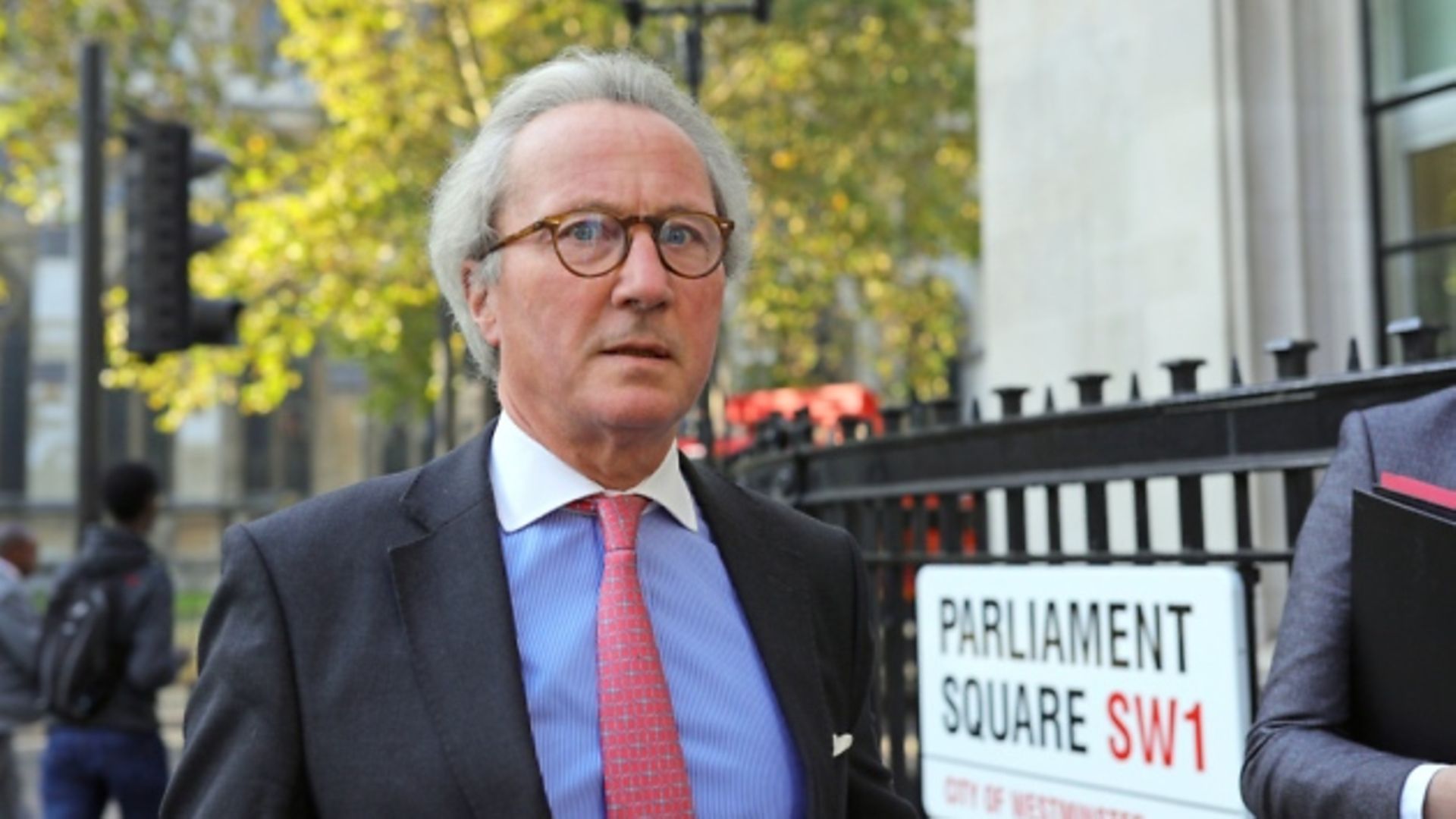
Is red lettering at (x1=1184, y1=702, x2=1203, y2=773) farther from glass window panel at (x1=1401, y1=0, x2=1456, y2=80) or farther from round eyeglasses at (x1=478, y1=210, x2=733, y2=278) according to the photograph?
glass window panel at (x1=1401, y1=0, x2=1456, y2=80)

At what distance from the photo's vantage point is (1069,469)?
443 cm

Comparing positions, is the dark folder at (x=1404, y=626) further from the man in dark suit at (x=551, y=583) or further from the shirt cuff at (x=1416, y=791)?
the man in dark suit at (x=551, y=583)

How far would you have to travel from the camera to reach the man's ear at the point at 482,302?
2205 millimetres

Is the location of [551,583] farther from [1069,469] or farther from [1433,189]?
[1433,189]

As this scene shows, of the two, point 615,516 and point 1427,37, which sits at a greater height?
point 1427,37

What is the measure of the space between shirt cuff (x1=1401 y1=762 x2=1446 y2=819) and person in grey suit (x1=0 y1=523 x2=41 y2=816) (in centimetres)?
675

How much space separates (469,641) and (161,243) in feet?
26.7

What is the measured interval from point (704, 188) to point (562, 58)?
1.17ft

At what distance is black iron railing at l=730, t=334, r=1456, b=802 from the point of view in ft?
12.1

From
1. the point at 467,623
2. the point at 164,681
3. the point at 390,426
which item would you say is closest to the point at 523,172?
the point at 467,623

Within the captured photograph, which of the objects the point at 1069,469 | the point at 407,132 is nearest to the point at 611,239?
the point at 1069,469

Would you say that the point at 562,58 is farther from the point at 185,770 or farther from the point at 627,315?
the point at 185,770

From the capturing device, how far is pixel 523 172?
6.95 feet

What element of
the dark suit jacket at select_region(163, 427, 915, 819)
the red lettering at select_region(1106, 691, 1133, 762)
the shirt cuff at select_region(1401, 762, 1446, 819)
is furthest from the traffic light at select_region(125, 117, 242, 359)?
the shirt cuff at select_region(1401, 762, 1446, 819)
